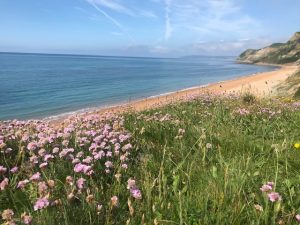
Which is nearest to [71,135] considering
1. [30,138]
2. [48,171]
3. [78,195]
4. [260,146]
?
[30,138]

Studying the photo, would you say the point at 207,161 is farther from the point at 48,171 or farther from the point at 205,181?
the point at 48,171

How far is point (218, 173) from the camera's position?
13.2 ft

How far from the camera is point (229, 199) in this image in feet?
10.8

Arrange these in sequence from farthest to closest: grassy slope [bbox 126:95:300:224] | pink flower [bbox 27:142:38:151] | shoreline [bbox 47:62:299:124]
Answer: shoreline [bbox 47:62:299:124] < pink flower [bbox 27:142:38:151] < grassy slope [bbox 126:95:300:224]

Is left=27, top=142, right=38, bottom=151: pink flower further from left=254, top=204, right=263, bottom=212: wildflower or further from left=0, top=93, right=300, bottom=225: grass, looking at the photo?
left=254, top=204, right=263, bottom=212: wildflower

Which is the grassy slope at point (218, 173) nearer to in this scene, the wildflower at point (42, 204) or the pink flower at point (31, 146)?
the wildflower at point (42, 204)

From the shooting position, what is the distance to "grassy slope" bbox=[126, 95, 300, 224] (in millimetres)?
3096

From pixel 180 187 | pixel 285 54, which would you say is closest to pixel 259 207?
pixel 180 187

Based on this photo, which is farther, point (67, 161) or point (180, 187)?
point (67, 161)

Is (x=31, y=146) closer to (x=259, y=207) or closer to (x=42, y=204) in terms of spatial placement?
(x=42, y=204)

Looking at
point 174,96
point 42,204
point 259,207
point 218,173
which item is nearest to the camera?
point 42,204

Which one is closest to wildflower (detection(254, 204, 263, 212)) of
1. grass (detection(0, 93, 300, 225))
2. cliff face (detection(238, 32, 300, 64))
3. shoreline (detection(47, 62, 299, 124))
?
grass (detection(0, 93, 300, 225))

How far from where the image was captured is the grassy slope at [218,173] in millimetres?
3096


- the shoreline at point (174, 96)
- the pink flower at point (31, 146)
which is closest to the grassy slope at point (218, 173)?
the pink flower at point (31, 146)
